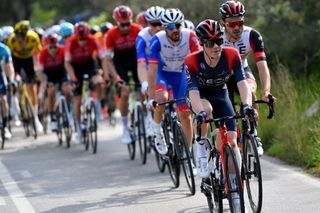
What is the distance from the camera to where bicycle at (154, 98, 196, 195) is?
1064cm

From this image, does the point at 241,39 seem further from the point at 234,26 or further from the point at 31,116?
the point at 31,116

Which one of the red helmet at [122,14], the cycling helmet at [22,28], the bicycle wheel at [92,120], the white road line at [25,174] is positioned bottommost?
the white road line at [25,174]

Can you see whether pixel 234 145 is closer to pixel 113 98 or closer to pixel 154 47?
pixel 154 47

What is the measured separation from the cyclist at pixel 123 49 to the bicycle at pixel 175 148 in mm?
2855

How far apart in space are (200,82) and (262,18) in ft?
33.4

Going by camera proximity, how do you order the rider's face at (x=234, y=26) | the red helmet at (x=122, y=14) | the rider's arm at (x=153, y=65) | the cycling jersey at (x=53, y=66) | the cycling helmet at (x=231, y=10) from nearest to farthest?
the cycling helmet at (x=231, y=10) < the rider's face at (x=234, y=26) < the rider's arm at (x=153, y=65) < the red helmet at (x=122, y=14) < the cycling jersey at (x=53, y=66)

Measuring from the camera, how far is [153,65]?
438 inches

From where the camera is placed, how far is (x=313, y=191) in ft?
33.6

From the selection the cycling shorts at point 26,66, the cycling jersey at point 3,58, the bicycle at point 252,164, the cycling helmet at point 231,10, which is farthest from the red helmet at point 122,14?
the bicycle at point 252,164

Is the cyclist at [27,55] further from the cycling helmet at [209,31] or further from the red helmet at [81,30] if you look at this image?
the cycling helmet at [209,31]

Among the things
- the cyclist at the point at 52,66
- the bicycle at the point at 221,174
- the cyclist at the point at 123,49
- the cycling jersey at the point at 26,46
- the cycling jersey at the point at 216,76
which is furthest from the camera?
the cycling jersey at the point at 26,46

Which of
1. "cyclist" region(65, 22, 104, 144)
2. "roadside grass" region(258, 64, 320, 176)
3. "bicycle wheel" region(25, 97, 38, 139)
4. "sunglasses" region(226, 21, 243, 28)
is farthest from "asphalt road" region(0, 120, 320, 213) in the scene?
"bicycle wheel" region(25, 97, 38, 139)

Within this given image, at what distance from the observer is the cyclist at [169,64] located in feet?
36.1

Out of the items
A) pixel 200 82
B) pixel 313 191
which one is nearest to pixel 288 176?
pixel 313 191
